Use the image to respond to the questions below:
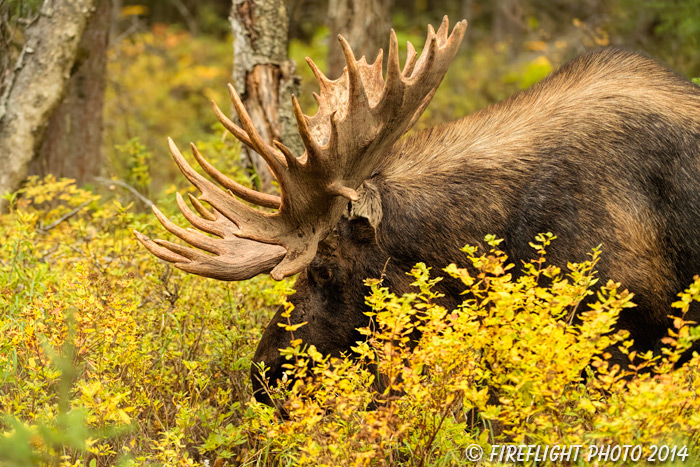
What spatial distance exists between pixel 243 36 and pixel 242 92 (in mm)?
451

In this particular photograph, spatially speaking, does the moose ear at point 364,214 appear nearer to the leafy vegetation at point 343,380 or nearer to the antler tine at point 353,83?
the leafy vegetation at point 343,380

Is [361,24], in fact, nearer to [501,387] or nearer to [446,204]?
[446,204]

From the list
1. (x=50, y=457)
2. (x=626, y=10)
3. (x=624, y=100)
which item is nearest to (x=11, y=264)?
(x=50, y=457)

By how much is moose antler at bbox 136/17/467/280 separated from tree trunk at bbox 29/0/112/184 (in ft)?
13.5

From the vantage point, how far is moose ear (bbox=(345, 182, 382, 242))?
4.36 metres

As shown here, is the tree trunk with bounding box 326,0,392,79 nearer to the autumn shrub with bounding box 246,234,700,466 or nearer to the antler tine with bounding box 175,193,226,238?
the antler tine with bounding box 175,193,226,238

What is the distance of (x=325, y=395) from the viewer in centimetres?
357

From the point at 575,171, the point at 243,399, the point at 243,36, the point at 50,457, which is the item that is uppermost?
the point at 243,36

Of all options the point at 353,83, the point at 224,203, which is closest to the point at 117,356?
the point at 224,203

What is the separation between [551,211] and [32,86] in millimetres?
4733

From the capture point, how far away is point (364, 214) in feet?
14.3

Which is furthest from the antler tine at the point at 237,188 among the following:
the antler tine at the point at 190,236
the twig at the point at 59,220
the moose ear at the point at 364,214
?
the twig at the point at 59,220

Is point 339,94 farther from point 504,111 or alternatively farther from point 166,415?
point 166,415

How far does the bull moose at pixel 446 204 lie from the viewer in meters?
4.21
